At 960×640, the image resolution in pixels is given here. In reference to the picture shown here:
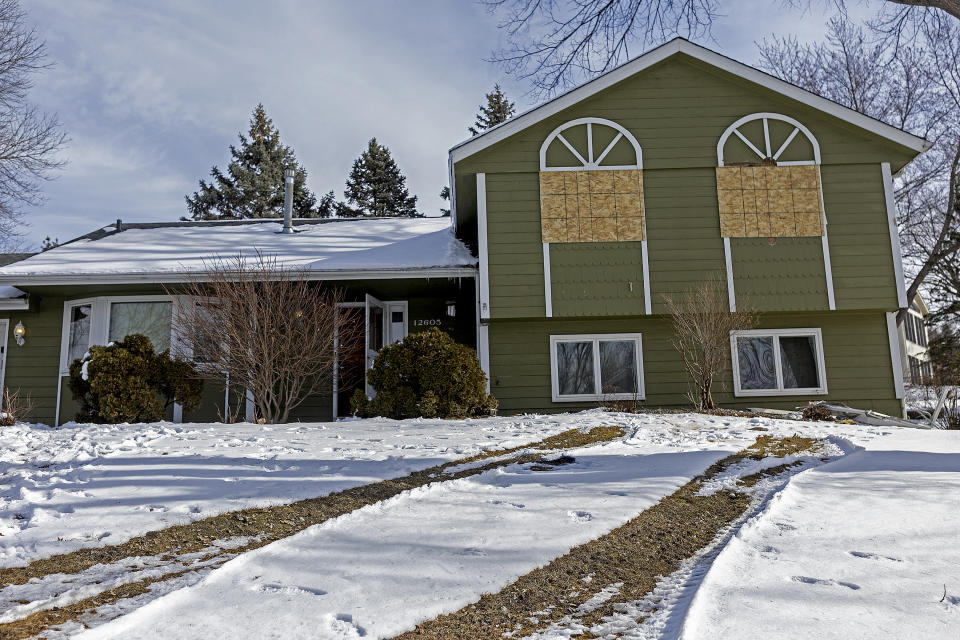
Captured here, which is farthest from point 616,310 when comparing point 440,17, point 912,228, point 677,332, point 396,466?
point 912,228

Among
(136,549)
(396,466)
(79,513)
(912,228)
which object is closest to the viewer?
(136,549)

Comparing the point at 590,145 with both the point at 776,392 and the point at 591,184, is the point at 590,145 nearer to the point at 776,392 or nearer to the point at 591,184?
the point at 591,184

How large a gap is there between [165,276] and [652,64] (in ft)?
29.9

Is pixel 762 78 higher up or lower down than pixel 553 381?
higher up

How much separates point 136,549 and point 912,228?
23752 millimetres

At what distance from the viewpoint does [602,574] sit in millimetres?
2906

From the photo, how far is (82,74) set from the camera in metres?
15.7

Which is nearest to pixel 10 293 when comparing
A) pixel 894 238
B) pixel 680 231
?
Answer: pixel 680 231

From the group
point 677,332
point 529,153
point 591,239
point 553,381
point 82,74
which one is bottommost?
point 553,381

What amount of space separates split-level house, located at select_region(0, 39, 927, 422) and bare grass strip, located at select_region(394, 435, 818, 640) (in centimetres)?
696

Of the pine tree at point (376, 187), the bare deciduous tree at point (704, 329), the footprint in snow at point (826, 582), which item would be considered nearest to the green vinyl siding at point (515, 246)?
the bare deciduous tree at point (704, 329)

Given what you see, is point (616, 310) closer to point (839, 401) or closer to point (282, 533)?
point (839, 401)

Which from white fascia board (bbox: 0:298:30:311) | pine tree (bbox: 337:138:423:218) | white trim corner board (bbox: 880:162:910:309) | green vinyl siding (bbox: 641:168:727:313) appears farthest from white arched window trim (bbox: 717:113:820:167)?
pine tree (bbox: 337:138:423:218)

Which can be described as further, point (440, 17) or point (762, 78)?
point (762, 78)
